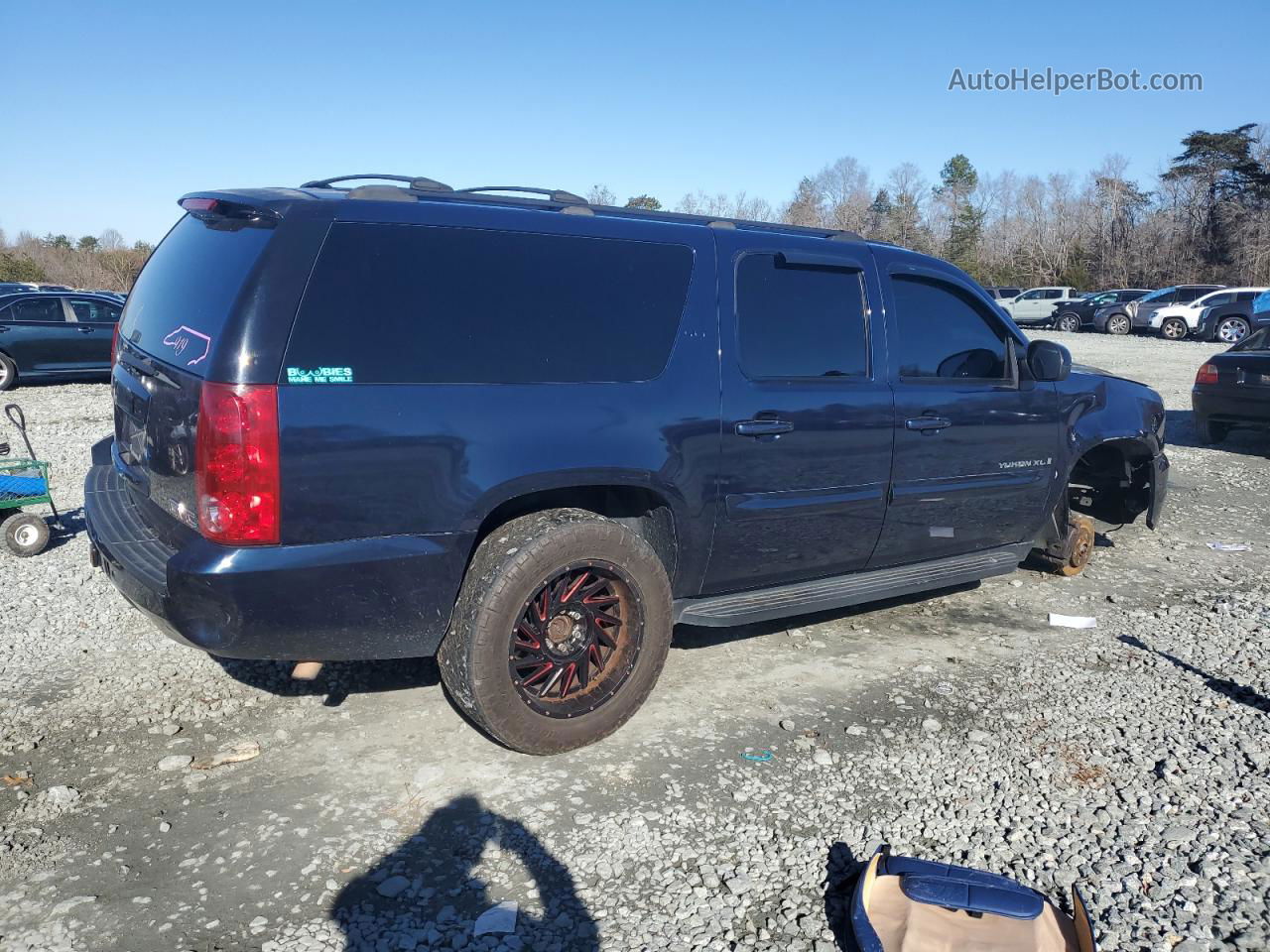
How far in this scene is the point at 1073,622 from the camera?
17.6ft

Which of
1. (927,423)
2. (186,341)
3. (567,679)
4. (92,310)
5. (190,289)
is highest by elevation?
(92,310)

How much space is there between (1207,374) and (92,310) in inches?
596

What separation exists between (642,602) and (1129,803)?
6.10 feet

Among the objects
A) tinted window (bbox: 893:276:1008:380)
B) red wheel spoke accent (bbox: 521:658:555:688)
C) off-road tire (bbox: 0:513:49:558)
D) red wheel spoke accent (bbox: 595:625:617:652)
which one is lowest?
red wheel spoke accent (bbox: 521:658:555:688)

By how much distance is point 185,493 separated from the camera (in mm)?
3283

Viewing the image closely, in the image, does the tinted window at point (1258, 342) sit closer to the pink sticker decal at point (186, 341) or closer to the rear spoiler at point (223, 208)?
the rear spoiler at point (223, 208)

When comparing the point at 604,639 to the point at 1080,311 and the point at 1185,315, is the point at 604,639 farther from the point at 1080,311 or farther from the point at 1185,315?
the point at 1080,311

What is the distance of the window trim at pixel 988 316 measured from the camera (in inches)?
185

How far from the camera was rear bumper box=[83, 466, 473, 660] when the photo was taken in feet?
10.4

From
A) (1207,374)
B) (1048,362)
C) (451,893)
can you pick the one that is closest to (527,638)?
(451,893)

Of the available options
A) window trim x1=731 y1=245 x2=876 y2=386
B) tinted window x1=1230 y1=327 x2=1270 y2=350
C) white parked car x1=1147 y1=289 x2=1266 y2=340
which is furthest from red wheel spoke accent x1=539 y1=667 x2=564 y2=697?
white parked car x1=1147 y1=289 x2=1266 y2=340

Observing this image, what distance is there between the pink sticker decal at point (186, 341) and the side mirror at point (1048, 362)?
12.8 ft

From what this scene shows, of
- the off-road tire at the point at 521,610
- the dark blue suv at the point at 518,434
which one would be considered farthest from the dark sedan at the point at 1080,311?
the off-road tire at the point at 521,610

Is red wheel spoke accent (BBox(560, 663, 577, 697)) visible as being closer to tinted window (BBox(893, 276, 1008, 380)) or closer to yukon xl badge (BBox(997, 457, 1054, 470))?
tinted window (BBox(893, 276, 1008, 380))
